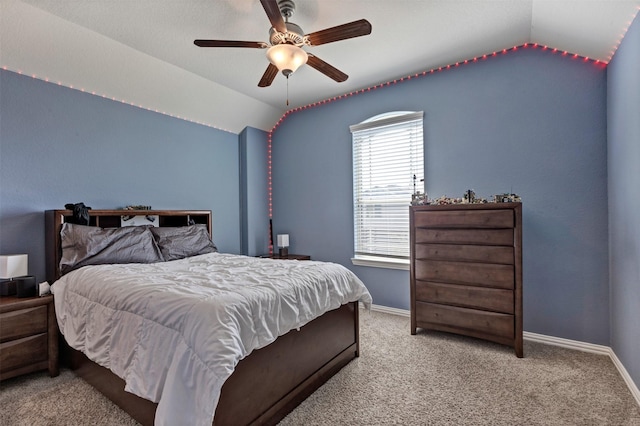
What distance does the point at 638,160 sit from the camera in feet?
6.28

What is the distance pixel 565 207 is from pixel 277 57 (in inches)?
107

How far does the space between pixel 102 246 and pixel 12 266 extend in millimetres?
566

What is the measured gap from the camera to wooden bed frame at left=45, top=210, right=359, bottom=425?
Result: 5.04ft

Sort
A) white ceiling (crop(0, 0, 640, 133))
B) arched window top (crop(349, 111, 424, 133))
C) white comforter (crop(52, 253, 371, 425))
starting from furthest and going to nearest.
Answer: arched window top (crop(349, 111, 424, 133))
white ceiling (crop(0, 0, 640, 133))
white comforter (crop(52, 253, 371, 425))

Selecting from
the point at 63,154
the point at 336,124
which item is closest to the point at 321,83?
the point at 336,124

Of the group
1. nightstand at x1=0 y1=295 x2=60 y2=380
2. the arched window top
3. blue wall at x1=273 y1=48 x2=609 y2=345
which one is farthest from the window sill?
nightstand at x1=0 y1=295 x2=60 y2=380

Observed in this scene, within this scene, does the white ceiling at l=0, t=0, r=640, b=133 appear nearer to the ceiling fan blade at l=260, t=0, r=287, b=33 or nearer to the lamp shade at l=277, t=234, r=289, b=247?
the ceiling fan blade at l=260, t=0, r=287, b=33

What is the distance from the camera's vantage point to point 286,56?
2.04 m

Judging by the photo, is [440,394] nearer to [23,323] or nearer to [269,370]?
[269,370]

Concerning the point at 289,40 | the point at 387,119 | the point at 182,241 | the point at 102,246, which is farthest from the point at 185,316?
the point at 387,119

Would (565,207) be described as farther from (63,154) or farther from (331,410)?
(63,154)

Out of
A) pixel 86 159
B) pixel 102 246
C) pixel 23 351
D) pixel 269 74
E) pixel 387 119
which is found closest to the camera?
pixel 23 351

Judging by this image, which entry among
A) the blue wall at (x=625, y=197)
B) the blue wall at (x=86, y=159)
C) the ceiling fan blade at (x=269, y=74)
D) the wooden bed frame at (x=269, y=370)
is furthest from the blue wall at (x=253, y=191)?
the blue wall at (x=625, y=197)

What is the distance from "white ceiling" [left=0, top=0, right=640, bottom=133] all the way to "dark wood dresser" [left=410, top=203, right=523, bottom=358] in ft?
4.69
